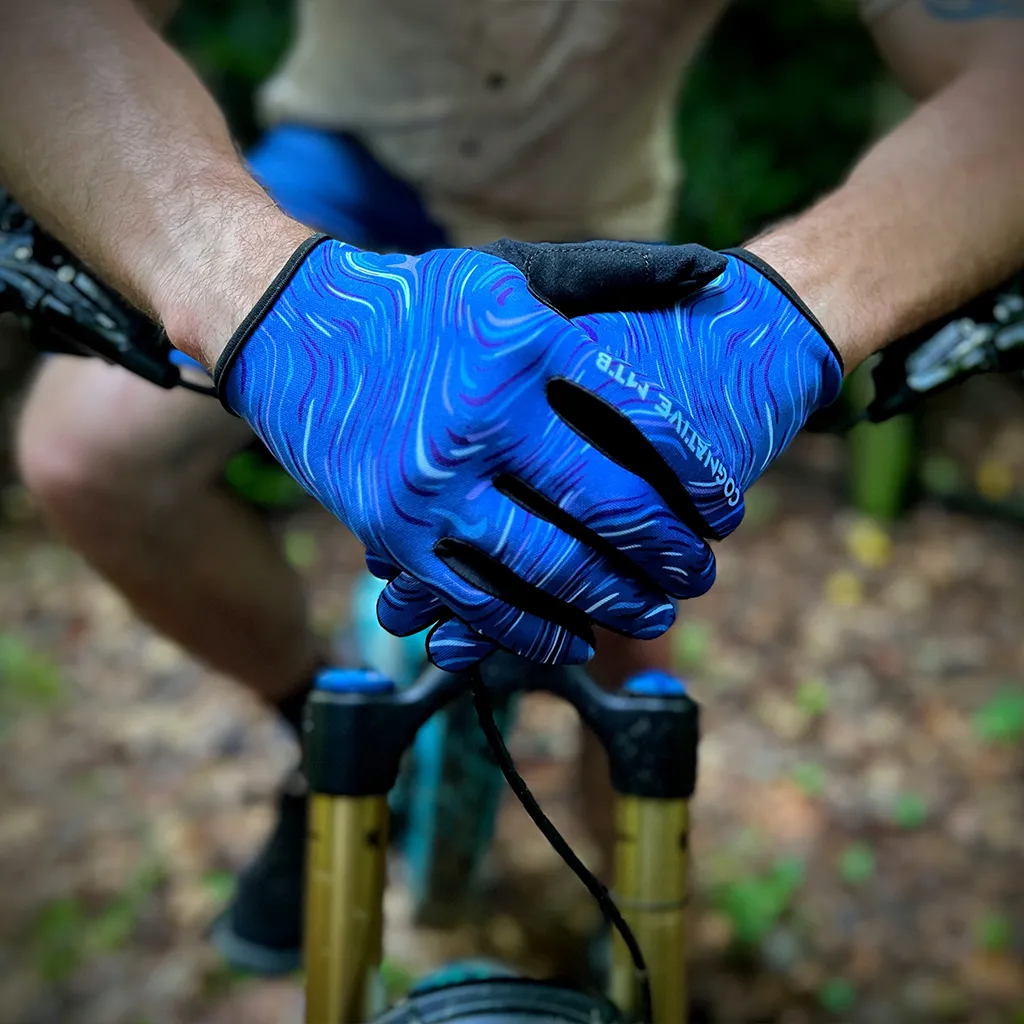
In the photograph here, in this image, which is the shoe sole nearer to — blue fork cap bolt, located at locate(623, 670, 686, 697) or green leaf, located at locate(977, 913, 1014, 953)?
blue fork cap bolt, located at locate(623, 670, 686, 697)

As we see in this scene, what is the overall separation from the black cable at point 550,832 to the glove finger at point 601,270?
0.72ft

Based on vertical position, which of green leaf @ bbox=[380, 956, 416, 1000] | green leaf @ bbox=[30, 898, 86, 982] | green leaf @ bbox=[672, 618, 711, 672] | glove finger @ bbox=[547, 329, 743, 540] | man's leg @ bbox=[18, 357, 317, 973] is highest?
glove finger @ bbox=[547, 329, 743, 540]

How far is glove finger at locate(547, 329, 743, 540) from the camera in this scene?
19.8 inches

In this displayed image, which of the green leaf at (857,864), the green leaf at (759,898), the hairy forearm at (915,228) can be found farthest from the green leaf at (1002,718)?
the hairy forearm at (915,228)

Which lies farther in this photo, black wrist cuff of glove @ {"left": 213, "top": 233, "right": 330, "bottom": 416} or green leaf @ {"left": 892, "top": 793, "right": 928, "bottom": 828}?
green leaf @ {"left": 892, "top": 793, "right": 928, "bottom": 828}

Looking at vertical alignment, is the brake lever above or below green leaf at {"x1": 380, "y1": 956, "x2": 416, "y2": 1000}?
above

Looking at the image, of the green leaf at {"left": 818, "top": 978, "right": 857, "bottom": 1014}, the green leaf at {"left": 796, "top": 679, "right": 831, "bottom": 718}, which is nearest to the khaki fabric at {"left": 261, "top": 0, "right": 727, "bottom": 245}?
the green leaf at {"left": 796, "top": 679, "right": 831, "bottom": 718}

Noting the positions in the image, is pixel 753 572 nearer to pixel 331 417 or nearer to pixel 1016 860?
pixel 1016 860

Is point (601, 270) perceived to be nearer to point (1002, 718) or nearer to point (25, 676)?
point (1002, 718)

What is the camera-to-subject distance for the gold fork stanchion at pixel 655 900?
2.21 ft

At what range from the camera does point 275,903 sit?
1227mm

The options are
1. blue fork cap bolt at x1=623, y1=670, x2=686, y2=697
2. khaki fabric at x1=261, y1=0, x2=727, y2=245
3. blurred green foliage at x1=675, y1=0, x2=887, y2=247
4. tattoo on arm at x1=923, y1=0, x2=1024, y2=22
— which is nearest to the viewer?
blue fork cap bolt at x1=623, y1=670, x2=686, y2=697

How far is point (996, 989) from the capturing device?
1.23m

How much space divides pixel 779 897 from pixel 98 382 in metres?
1.11
